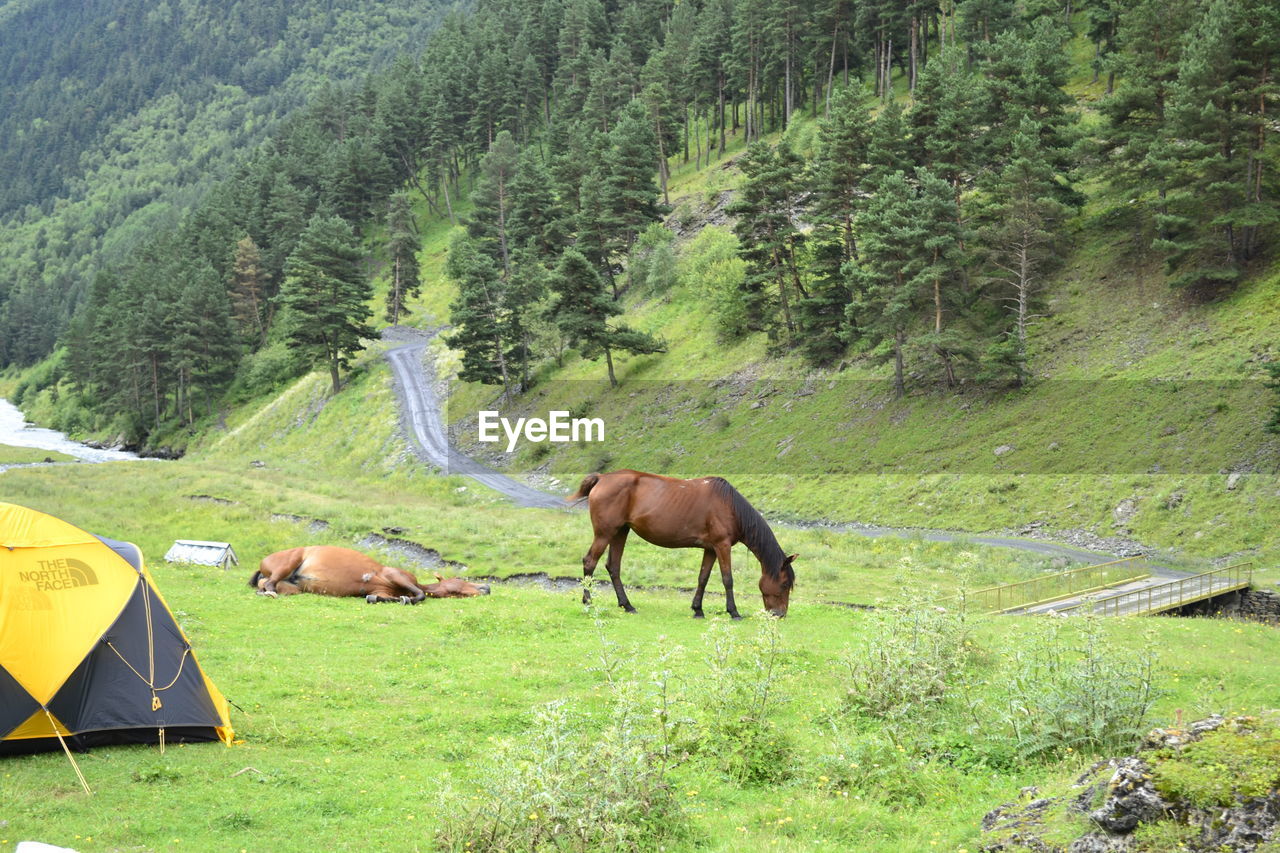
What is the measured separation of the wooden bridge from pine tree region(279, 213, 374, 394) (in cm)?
6778

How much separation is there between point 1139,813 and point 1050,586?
78.5 feet

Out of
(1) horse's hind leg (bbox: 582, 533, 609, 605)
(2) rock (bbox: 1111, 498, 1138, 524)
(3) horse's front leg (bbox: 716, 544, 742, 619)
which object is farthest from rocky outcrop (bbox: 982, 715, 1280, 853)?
(2) rock (bbox: 1111, 498, 1138, 524)

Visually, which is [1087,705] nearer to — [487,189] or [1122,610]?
[1122,610]

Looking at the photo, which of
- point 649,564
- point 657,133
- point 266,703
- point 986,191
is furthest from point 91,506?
point 657,133

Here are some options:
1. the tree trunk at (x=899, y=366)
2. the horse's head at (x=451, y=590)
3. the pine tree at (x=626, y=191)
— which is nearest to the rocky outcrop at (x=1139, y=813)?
the horse's head at (x=451, y=590)

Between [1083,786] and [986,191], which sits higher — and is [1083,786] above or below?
below

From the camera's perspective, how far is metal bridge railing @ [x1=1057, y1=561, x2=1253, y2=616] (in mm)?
25766

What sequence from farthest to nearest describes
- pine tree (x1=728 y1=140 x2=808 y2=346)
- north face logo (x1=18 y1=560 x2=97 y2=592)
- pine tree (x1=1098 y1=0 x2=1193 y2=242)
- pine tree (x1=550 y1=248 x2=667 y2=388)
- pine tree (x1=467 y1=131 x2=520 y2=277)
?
pine tree (x1=467 y1=131 x2=520 y2=277), pine tree (x1=550 y1=248 x2=667 y2=388), pine tree (x1=728 y1=140 x2=808 y2=346), pine tree (x1=1098 y1=0 x2=1193 y2=242), north face logo (x1=18 y1=560 x2=97 y2=592)

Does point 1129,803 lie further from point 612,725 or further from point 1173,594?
point 1173,594

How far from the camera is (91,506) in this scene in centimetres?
3519

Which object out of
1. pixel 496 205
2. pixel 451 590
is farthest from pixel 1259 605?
pixel 496 205

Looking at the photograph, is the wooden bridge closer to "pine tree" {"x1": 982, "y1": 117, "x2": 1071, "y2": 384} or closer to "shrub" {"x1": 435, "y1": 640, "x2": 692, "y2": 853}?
"shrub" {"x1": 435, "y1": 640, "x2": 692, "y2": 853}

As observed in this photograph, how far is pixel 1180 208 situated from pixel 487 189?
214ft

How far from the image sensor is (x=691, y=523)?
1822 centimetres
